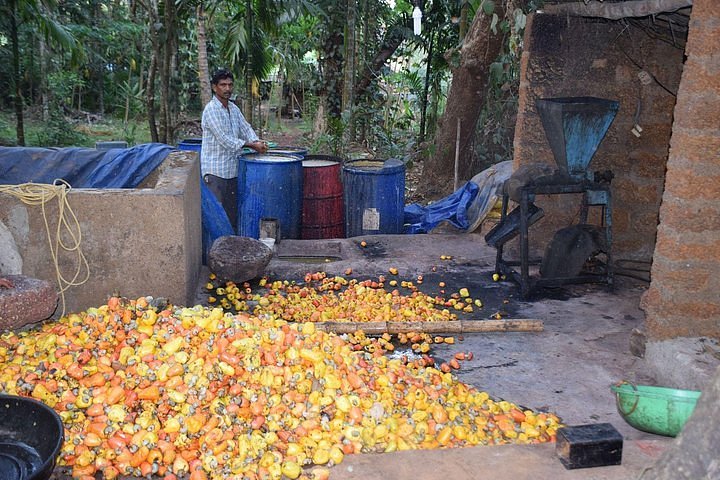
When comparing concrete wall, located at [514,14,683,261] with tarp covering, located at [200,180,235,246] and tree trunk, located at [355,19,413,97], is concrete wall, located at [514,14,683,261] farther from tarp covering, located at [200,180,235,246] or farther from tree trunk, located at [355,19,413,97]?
tree trunk, located at [355,19,413,97]

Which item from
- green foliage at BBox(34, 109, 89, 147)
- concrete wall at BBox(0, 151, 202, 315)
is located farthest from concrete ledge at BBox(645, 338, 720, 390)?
green foliage at BBox(34, 109, 89, 147)

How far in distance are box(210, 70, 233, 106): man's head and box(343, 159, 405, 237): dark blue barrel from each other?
1531mm

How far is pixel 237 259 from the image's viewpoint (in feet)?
19.0

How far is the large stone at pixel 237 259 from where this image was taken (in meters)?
5.78

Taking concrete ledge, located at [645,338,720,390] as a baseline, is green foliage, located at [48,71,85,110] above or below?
above

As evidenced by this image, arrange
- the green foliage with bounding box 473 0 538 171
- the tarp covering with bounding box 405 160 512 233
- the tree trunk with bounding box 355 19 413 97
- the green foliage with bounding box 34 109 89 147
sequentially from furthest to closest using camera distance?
the green foliage with bounding box 34 109 89 147 < the tree trunk with bounding box 355 19 413 97 < the green foliage with bounding box 473 0 538 171 < the tarp covering with bounding box 405 160 512 233

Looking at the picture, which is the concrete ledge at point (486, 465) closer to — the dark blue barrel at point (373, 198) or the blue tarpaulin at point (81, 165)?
the blue tarpaulin at point (81, 165)

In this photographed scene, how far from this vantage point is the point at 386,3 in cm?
1330

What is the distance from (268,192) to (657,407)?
196 inches

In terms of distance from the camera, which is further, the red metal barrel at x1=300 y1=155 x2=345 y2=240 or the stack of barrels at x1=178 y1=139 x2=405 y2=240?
the red metal barrel at x1=300 y1=155 x2=345 y2=240

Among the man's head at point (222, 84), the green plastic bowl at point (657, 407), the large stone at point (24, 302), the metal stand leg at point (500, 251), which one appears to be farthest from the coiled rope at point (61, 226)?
the green plastic bowl at point (657, 407)

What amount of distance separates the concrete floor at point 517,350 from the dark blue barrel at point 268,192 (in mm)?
387

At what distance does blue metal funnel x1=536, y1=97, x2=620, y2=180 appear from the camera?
18.8ft

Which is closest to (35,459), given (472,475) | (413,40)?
(472,475)
